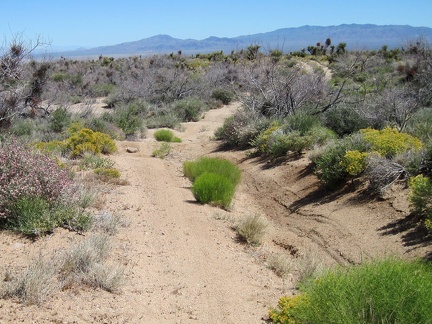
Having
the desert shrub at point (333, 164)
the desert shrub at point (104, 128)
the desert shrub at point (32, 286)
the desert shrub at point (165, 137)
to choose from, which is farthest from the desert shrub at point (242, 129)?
the desert shrub at point (32, 286)

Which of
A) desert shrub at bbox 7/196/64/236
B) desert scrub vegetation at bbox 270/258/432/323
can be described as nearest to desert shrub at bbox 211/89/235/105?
desert shrub at bbox 7/196/64/236

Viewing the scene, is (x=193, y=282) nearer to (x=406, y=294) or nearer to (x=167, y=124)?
(x=406, y=294)

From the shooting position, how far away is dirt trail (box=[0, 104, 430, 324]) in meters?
5.49

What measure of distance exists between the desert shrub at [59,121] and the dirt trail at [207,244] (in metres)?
6.49

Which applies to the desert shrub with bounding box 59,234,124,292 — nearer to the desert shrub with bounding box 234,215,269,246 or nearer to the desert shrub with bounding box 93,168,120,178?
the desert shrub with bounding box 234,215,269,246

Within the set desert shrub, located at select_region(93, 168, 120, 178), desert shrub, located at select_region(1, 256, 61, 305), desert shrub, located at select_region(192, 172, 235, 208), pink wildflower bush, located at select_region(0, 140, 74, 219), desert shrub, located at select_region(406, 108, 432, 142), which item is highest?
pink wildflower bush, located at select_region(0, 140, 74, 219)

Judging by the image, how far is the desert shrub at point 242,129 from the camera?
17.9m

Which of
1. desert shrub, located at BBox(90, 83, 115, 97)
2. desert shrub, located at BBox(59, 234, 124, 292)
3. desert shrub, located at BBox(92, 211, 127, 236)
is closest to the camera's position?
desert shrub, located at BBox(59, 234, 124, 292)

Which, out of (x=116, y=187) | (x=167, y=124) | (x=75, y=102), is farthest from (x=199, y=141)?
(x=75, y=102)

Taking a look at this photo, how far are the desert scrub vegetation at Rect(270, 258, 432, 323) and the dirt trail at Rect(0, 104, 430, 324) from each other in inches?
55.3

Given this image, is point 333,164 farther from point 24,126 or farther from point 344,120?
point 24,126

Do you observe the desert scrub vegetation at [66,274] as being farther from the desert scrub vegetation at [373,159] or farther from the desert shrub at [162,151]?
the desert shrub at [162,151]

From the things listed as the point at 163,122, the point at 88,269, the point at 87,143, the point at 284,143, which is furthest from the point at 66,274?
the point at 163,122

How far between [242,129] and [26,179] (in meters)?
11.8
